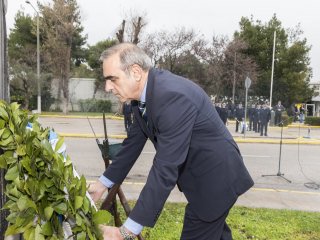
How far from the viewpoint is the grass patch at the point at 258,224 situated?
4238mm

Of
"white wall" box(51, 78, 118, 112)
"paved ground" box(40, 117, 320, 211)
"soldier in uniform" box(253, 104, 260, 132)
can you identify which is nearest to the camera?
"paved ground" box(40, 117, 320, 211)

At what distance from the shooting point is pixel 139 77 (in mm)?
1982

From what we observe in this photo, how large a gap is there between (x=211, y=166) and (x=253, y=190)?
482 cm

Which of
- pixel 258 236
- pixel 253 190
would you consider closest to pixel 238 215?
pixel 258 236

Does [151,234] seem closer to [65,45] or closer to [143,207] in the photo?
[143,207]

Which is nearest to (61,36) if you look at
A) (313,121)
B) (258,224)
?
(313,121)

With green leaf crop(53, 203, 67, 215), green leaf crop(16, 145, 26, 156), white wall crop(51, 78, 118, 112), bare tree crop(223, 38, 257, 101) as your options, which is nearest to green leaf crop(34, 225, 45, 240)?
green leaf crop(53, 203, 67, 215)

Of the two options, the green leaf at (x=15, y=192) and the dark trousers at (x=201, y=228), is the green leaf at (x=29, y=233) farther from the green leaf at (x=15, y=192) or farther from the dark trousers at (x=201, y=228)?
the dark trousers at (x=201, y=228)

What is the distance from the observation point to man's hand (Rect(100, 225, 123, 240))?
1.80 meters

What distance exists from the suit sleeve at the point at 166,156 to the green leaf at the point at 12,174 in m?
0.55

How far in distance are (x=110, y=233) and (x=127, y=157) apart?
78 centimetres

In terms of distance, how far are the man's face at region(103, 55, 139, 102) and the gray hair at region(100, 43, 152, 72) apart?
0.07 feet

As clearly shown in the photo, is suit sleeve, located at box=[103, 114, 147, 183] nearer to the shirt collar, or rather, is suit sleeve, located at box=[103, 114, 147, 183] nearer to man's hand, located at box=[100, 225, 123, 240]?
the shirt collar

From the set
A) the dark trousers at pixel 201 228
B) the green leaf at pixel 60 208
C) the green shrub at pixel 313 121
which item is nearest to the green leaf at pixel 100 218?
the green leaf at pixel 60 208
